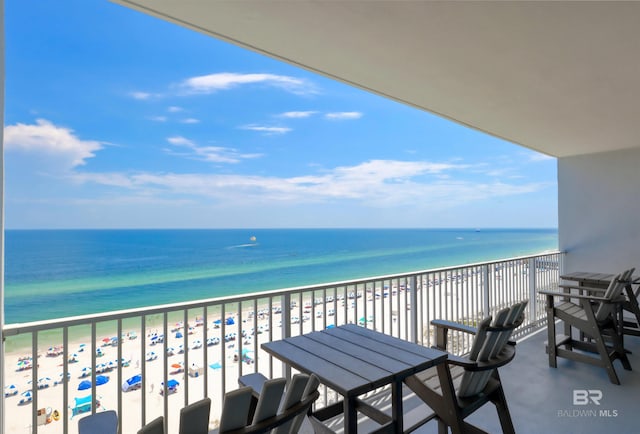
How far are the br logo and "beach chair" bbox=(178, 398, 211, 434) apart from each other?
3.18 meters

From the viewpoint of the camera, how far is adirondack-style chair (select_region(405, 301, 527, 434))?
1978 mm

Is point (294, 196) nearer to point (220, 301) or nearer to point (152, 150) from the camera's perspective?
point (152, 150)

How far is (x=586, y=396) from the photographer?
2.96 meters

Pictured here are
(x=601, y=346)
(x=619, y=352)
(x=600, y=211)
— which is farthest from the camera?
(x=600, y=211)

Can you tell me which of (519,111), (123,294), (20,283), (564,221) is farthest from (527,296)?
(20,283)

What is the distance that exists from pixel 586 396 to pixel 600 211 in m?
3.89

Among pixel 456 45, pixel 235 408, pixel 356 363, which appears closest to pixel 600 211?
pixel 456 45

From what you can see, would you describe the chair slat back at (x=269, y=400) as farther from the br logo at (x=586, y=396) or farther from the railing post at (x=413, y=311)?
the br logo at (x=586, y=396)

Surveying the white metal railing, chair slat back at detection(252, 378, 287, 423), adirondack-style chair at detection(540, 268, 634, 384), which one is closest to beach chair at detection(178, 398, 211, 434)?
chair slat back at detection(252, 378, 287, 423)

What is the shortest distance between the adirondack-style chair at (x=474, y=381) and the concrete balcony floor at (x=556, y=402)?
0.23 m

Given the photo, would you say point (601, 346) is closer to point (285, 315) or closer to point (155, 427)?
point (285, 315)

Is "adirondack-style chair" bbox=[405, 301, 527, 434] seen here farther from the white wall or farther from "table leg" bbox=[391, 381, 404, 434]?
the white wall

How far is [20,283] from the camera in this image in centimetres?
2139

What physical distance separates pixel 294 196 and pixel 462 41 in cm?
3279
